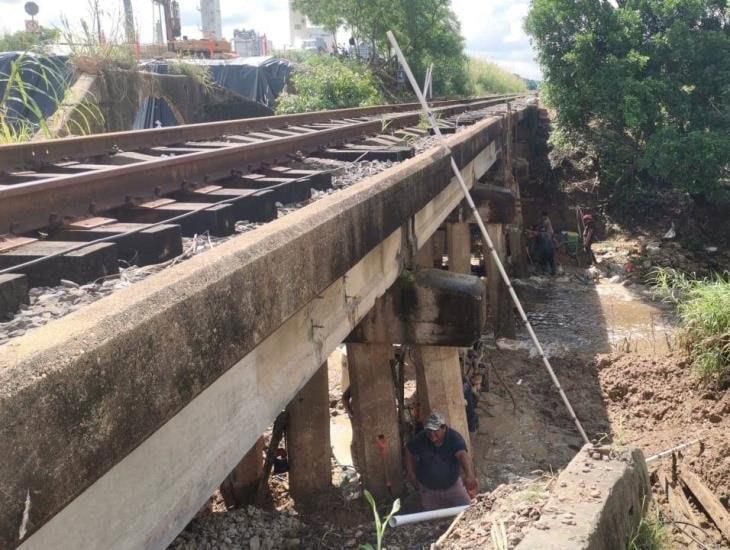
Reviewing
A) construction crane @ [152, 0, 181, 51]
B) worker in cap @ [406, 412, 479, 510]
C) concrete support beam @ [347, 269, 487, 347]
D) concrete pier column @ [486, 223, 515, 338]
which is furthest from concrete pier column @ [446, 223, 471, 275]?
construction crane @ [152, 0, 181, 51]

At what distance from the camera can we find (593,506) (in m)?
3.13

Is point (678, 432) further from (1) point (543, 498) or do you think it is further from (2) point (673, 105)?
(2) point (673, 105)

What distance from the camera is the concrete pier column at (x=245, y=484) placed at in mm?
5949

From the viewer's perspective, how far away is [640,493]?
388 cm

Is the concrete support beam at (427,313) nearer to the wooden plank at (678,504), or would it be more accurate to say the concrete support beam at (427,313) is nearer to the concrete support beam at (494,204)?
the wooden plank at (678,504)

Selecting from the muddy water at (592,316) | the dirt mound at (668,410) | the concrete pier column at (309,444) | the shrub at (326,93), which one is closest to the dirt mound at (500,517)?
the concrete pier column at (309,444)

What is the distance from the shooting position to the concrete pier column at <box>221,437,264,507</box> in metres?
5.95

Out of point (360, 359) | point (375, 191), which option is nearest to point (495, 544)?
point (375, 191)

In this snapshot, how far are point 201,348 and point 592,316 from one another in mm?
11628

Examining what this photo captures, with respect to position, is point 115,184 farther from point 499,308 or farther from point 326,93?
point 326,93

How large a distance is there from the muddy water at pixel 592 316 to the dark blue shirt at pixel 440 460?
5.20m

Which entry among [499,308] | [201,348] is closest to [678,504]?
[201,348]

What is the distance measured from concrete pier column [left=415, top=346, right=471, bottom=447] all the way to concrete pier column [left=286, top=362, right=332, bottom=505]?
83 centimetres

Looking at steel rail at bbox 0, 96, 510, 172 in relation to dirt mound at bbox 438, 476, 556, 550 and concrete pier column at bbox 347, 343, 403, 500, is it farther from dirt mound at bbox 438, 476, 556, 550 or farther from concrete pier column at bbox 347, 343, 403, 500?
dirt mound at bbox 438, 476, 556, 550
